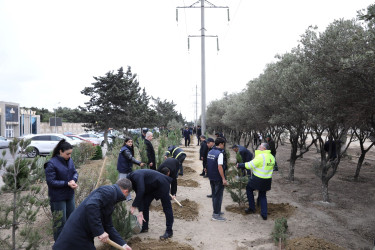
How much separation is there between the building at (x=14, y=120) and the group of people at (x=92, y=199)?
38.4 m

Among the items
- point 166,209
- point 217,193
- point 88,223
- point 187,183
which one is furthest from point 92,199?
point 187,183

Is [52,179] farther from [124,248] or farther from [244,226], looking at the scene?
[244,226]

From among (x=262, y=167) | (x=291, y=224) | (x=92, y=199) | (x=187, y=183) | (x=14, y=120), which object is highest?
(x=14, y=120)

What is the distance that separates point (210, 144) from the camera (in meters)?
7.64

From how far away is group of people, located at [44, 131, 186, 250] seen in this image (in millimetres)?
2936

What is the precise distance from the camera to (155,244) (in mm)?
4676

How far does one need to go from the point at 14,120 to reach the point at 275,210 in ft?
140

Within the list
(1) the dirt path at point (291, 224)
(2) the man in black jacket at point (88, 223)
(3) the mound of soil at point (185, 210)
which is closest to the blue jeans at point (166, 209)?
(1) the dirt path at point (291, 224)

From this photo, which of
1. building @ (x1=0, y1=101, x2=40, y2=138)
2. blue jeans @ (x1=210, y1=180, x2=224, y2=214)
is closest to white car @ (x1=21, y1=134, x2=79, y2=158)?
blue jeans @ (x1=210, y1=180, x2=224, y2=214)

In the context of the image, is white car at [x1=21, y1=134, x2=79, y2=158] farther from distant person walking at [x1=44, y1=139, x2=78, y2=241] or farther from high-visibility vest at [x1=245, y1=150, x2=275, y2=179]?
distant person walking at [x1=44, y1=139, x2=78, y2=241]

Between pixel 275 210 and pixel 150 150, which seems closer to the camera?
pixel 275 210

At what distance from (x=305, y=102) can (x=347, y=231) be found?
324cm

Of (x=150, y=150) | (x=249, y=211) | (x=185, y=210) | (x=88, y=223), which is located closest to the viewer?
(x=88, y=223)

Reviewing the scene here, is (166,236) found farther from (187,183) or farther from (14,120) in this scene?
(14,120)
